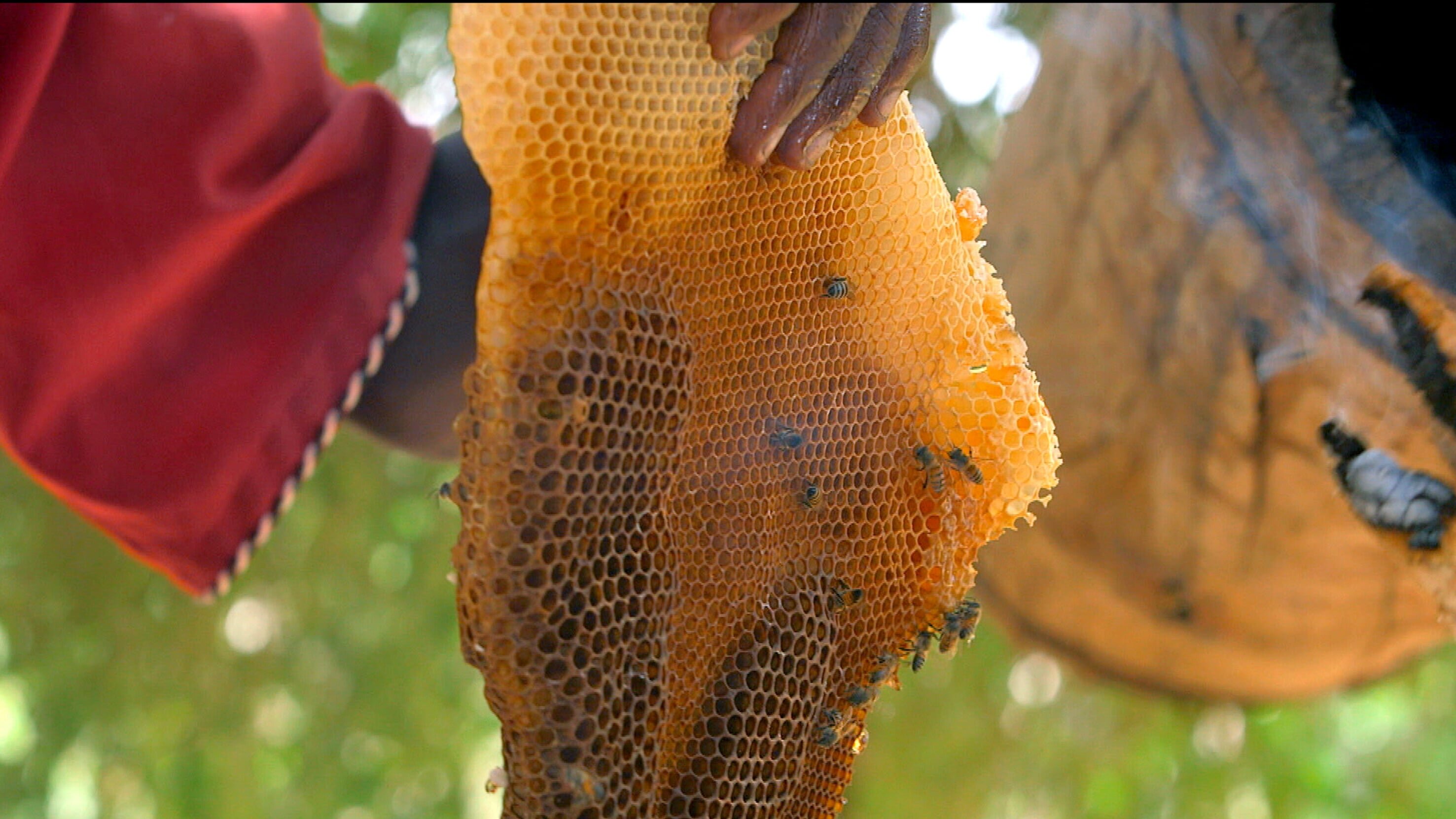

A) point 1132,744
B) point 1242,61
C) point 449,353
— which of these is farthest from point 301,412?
point 1132,744

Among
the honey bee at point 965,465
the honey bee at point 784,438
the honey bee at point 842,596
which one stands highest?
the honey bee at point 784,438

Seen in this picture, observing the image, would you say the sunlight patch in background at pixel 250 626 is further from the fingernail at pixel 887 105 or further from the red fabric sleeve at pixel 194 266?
the fingernail at pixel 887 105

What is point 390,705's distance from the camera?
6.47 feet

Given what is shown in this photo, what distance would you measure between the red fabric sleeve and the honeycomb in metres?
0.22

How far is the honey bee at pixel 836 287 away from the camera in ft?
2.47

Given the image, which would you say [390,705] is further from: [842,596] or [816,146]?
[816,146]

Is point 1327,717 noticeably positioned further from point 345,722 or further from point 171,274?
point 171,274

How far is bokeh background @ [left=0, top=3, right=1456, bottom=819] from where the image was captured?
5.85 feet

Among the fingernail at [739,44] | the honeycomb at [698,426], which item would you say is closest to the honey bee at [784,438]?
the honeycomb at [698,426]

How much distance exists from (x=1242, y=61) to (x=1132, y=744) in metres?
1.27

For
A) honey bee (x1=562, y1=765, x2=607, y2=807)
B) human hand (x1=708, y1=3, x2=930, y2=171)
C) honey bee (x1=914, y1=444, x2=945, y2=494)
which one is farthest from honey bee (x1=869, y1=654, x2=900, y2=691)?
human hand (x1=708, y1=3, x2=930, y2=171)

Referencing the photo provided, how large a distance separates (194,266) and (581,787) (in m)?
0.43

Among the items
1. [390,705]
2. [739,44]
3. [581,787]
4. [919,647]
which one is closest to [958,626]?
[919,647]

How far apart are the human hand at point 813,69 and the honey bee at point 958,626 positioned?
316 mm
